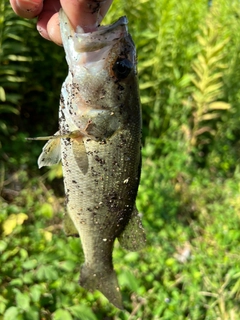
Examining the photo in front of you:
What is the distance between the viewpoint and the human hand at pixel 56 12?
1.00 m

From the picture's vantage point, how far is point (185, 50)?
3463 mm

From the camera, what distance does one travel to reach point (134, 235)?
4.60ft

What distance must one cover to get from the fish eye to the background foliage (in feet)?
3.57

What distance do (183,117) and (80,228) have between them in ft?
7.57

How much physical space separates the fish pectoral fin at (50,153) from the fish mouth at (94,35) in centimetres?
36

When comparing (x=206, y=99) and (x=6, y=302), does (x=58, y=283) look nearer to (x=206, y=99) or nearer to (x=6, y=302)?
(x=6, y=302)

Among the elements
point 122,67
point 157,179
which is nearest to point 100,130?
point 122,67

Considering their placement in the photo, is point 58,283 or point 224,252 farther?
point 224,252

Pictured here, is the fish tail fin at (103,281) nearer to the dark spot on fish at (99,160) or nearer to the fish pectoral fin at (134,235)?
the fish pectoral fin at (134,235)

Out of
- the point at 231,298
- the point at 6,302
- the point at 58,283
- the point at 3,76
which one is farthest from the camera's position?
the point at 3,76

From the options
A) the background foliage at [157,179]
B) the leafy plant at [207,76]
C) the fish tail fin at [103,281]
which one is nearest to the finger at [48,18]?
the fish tail fin at [103,281]

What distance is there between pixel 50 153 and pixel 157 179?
2011mm

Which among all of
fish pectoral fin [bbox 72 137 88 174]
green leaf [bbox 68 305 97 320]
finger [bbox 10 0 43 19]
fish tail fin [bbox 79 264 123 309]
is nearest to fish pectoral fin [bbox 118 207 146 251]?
fish tail fin [bbox 79 264 123 309]

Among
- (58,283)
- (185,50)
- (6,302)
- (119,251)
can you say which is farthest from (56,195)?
(185,50)
